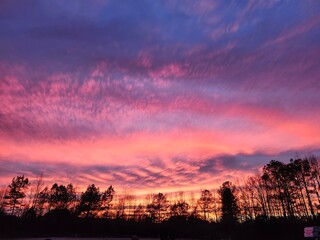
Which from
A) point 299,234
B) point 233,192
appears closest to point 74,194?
point 233,192

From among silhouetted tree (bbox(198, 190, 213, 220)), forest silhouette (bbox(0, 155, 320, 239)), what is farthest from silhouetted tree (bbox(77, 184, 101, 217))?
silhouetted tree (bbox(198, 190, 213, 220))

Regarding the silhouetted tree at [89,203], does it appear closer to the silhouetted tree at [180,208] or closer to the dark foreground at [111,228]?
the dark foreground at [111,228]

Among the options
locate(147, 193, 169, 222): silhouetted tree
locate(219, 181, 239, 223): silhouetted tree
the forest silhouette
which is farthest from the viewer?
locate(147, 193, 169, 222): silhouetted tree

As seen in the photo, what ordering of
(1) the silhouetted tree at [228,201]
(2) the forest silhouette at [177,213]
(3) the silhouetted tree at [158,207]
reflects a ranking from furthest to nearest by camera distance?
1. (3) the silhouetted tree at [158,207]
2. (1) the silhouetted tree at [228,201]
3. (2) the forest silhouette at [177,213]

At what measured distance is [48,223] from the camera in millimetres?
72188

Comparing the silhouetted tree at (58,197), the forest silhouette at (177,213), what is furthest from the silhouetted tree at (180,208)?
the silhouetted tree at (58,197)

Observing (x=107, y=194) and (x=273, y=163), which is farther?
(x=107, y=194)

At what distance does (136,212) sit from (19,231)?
47.4m

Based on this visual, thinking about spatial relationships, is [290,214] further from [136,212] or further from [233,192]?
[136,212]

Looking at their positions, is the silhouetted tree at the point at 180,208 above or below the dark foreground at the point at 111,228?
above

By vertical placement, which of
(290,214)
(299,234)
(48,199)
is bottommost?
(299,234)

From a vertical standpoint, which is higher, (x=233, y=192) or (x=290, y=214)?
(x=233, y=192)

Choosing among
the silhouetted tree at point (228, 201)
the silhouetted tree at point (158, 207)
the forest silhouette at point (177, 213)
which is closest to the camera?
the forest silhouette at point (177, 213)

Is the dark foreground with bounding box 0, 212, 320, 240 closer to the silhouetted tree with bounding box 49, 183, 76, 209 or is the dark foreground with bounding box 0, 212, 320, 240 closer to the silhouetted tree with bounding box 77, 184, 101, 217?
the silhouetted tree with bounding box 77, 184, 101, 217
